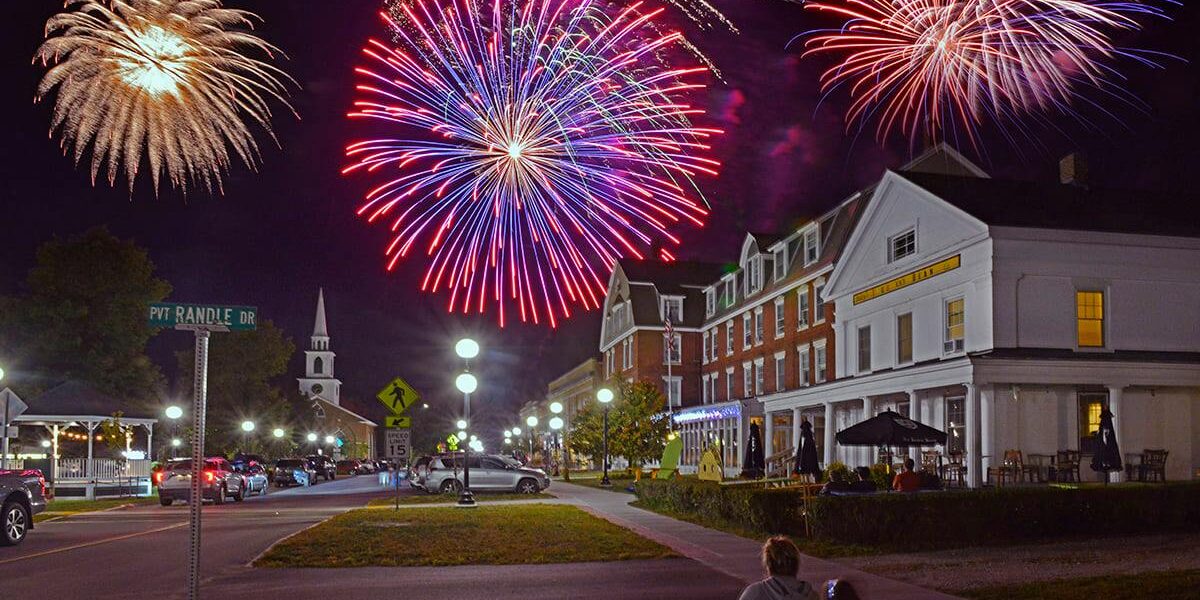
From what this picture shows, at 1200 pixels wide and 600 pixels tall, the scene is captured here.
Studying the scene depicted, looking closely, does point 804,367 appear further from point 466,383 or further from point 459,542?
point 459,542

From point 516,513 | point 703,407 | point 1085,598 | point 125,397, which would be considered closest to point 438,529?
point 516,513

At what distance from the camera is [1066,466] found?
25.7m

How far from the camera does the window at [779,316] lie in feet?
153

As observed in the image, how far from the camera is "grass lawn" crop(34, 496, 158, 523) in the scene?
94.7 feet

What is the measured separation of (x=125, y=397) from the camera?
6119cm

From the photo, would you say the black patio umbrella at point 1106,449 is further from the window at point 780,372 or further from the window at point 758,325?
the window at point 758,325

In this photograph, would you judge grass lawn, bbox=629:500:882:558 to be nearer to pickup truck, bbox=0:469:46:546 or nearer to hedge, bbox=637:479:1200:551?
hedge, bbox=637:479:1200:551

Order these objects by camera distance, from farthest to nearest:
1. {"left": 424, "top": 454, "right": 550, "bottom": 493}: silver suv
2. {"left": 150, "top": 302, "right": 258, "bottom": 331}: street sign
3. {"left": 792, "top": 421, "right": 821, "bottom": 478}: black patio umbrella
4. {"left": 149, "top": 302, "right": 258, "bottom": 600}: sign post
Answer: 1. {"left": 424, "top": 454, "right": 550, "bottom": 493}: silver suv
2. {"left": 792, "top": 421, "right": 821, "bottom": 478}: black patio umbrella
3. {"left": 150, "top": 302, "right": 258, "bottom": 331}: street sign
4. {"left": 149, "top": 302, "right": 258, "bottom": 600}: sign post

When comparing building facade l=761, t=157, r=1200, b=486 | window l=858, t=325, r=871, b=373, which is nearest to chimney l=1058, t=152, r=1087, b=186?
building facade l=761, t=157, r=1200, b=486

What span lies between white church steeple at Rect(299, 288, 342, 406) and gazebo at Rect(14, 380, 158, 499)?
97430mm

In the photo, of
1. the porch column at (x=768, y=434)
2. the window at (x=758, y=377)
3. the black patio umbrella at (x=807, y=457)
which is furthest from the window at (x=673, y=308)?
the black patio umbrella at (x=807, y=457)

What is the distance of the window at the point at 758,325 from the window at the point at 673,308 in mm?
14014

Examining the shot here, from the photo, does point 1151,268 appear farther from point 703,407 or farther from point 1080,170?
point 703,407

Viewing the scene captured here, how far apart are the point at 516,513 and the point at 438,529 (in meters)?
4.67
